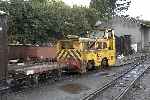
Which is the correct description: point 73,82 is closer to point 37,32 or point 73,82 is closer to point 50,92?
point 50,92

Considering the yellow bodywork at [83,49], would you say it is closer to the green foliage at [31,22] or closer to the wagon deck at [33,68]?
the wagon deck at [33,68]

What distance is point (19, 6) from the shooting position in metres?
27.5

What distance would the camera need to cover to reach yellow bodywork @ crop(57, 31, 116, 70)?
21.9 metres

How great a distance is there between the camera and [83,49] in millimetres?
21969

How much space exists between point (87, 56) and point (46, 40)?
→ 850cm

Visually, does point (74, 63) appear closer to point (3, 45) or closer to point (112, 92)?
point (112, 92)

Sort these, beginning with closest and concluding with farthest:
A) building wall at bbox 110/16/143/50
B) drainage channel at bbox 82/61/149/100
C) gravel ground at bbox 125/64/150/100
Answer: drainage channel at bbox 82/61/149/100 < gravel ground at bbox 125/64/150/100 < building wall at bbox 110/16/143/50

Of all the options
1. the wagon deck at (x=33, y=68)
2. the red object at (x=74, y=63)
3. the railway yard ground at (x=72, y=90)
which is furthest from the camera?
the red object at (x=74, y=63)

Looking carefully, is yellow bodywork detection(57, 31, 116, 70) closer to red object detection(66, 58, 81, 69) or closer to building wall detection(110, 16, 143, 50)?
red object detection(66, 58, 81, 69)

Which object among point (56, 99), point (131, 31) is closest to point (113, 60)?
point (56, 99)

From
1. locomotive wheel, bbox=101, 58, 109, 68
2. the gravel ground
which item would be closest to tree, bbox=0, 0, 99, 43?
locomotive wheel, bbox=101, 58, 109, 68

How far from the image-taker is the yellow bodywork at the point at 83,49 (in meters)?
21.9

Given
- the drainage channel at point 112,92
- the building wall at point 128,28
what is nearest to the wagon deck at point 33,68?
the drainage channel at point 112,92

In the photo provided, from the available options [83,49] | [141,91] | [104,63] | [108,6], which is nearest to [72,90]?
[141,91]
